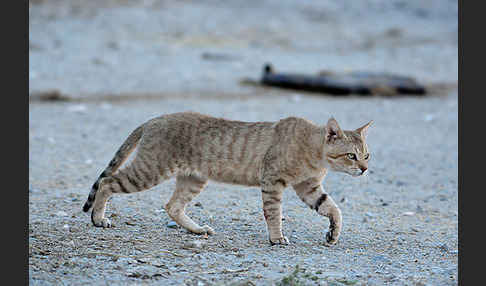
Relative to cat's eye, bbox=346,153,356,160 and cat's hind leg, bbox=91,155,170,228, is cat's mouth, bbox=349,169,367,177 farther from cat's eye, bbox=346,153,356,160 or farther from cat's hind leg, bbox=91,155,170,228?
cat's hind leg, bbox=91,155,170,228

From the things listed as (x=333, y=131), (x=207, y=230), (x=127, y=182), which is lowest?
(x=207, y=230)

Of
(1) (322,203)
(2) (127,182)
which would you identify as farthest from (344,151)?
(2) (127,182)

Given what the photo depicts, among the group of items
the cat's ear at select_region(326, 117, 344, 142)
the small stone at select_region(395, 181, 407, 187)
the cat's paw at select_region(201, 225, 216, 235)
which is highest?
the cat's ear at select_region(326, 117, 344, 142)

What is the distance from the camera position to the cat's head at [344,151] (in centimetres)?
599

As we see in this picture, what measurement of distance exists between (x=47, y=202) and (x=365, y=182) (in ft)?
→ 13.7

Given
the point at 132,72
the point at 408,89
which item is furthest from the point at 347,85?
the point at 132,72

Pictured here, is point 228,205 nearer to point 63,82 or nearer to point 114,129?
point 114,129

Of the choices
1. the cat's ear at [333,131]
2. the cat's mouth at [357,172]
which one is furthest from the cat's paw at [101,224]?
the cat's mouth at [357,172]

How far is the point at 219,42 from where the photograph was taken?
67.5ft

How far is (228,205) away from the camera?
24.0ft

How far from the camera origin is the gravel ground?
530 cm

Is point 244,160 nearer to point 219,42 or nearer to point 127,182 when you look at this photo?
point 127,182

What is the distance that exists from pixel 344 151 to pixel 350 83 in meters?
10.0

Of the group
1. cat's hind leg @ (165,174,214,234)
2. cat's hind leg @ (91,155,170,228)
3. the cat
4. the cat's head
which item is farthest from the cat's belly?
the cat's head
